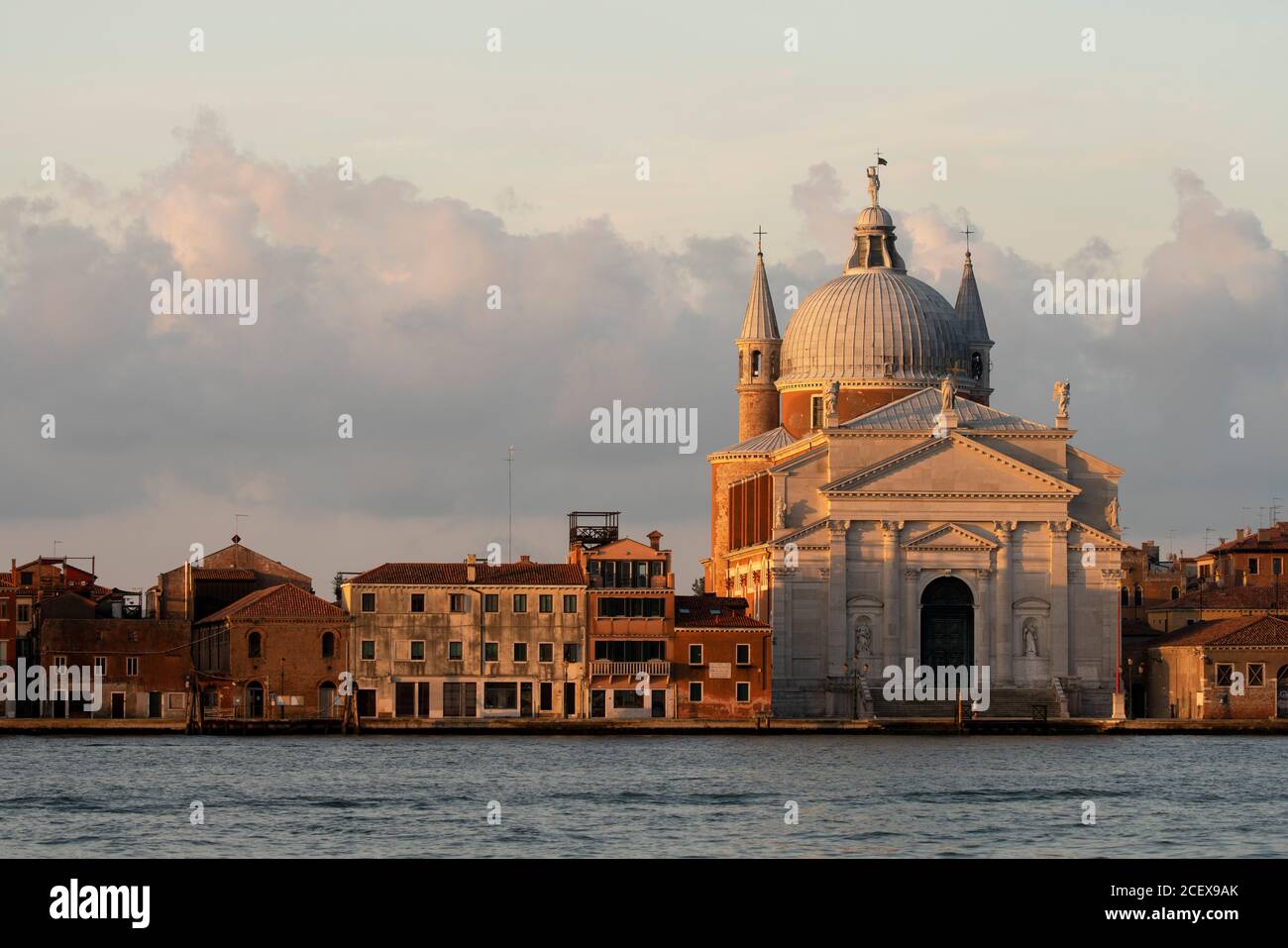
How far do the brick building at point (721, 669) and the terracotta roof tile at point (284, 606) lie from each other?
8.94 m

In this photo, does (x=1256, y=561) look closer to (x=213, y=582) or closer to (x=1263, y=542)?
(x=1263, y=542)

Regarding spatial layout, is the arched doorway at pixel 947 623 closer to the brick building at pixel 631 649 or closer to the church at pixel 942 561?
the church at pixel 942 561

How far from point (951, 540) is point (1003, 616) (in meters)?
2.63

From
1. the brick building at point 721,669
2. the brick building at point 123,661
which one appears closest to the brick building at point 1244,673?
the brick building at point 721,669

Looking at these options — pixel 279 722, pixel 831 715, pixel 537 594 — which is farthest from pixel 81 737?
pixel 831 715

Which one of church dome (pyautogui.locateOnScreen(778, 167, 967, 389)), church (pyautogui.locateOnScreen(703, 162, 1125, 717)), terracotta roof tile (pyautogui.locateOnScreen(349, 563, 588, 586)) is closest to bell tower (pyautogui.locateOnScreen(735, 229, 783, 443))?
church dome (pyautogui.locateOnScreen(778, 167, 967, 389))

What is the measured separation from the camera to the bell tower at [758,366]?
284 feet

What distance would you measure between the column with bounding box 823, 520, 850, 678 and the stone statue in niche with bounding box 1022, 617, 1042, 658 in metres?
5.22

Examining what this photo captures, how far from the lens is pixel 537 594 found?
2576 inches

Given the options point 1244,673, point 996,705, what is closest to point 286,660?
point 996,705
